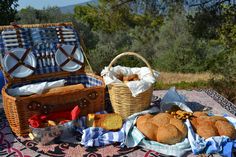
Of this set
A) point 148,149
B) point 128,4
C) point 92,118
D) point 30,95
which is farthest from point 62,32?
point 128,4

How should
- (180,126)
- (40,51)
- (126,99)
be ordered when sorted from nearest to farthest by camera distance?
1. (180,126)
2. (126,99)
3. (40,51)

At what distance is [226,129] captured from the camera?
296 centimetres

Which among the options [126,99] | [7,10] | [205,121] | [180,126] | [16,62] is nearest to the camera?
[180,126]

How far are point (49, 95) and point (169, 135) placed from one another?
1.11 metres

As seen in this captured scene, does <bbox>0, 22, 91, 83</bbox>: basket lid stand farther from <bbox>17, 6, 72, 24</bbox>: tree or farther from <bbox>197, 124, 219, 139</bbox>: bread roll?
<bbox>17, 6, 72, 24</bbox>: tree

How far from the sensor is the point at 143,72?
3574 millimetres

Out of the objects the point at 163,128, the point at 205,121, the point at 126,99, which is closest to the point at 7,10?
the point at 126,99

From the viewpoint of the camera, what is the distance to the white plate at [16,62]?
3.55m

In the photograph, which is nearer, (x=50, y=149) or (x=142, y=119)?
(x=50, y=149)

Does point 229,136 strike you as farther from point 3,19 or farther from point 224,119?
point 3,19

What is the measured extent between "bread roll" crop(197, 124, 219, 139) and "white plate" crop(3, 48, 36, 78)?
5.93 feet

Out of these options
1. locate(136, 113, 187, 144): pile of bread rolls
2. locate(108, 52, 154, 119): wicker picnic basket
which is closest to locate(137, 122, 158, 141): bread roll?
locate(136, 113, 187, 144): pile of bread rolls

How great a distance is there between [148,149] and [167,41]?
603cm

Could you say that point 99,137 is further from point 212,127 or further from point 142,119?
point 212,127
